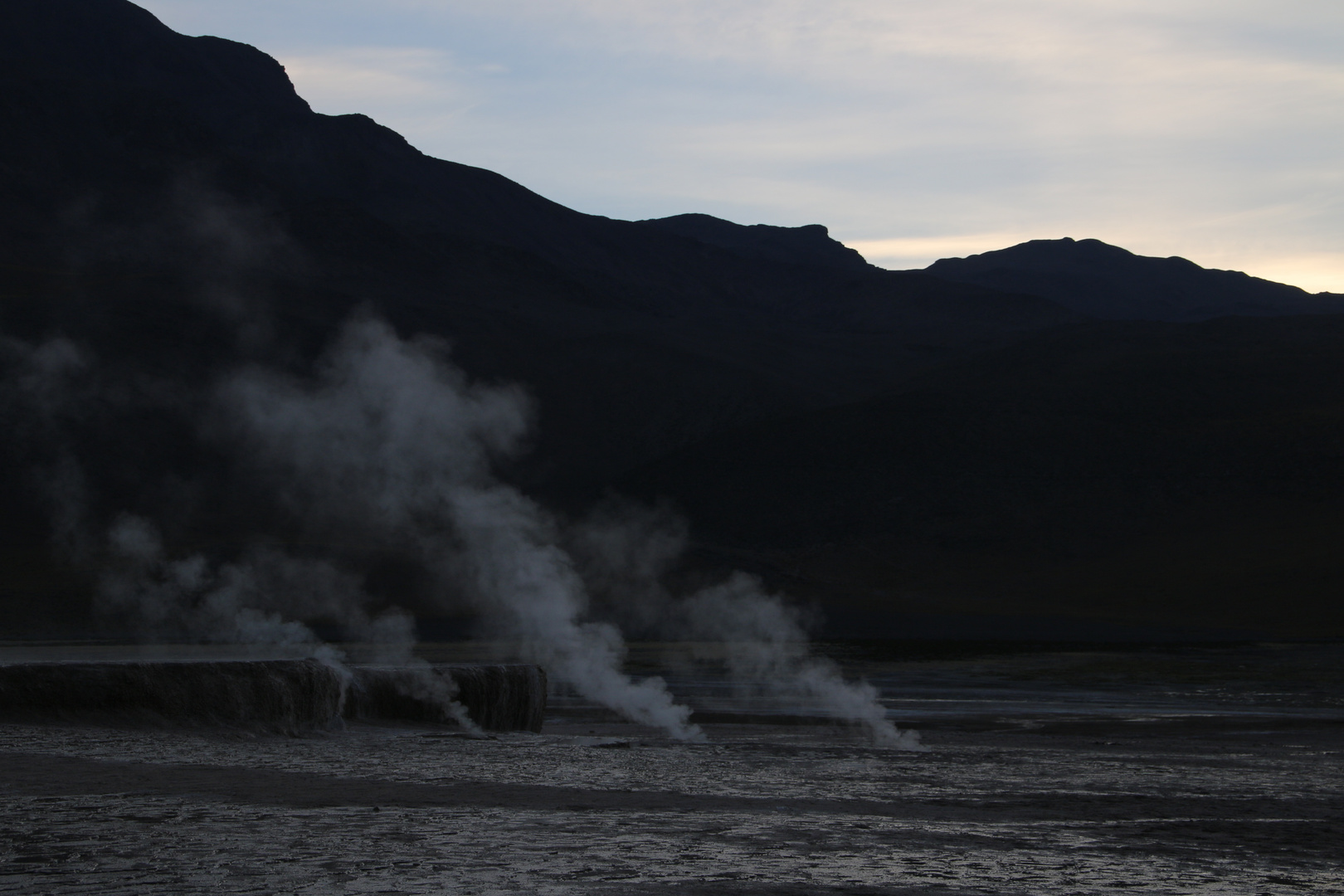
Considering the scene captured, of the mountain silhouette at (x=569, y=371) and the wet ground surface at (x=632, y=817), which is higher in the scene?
the mountain silhouette at (x=569, y=371)

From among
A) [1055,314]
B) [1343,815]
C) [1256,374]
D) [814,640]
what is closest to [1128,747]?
[1343,815]

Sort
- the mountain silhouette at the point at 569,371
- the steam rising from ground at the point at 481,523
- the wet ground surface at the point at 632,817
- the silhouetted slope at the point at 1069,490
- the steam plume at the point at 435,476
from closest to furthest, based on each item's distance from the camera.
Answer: the wet ground surface at the point at 632,817
the steam rising from ground at the point at 481,523
the steam plume at the point at 435,476
the silhouetted slope at the point at 1069,490
the mountain silhouette at the point at 569,371

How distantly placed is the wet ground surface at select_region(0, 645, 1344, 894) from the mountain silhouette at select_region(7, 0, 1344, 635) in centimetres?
4228

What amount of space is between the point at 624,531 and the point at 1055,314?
97.5 m

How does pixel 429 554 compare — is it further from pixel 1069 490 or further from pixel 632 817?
pixel 632 817

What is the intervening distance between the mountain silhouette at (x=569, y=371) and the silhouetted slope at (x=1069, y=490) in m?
0.33

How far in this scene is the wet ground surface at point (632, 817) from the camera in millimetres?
8820

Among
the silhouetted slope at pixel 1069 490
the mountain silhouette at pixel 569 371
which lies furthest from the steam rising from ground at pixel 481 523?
the silhouetted slope at pixel 1069 490

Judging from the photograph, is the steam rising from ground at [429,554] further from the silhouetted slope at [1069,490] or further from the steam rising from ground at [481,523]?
the silhouetted slope at [1069,490]

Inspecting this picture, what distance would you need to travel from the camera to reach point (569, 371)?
11525 cm

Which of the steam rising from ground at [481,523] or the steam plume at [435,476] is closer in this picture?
the steam rising from ground at [481,523]

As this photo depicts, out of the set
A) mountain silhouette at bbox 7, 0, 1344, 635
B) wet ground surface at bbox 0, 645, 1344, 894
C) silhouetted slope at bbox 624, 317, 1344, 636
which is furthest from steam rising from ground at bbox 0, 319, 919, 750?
wet ground surface at bbox 0, 645, 1344, 894

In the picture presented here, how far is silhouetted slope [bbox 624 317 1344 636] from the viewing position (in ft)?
240

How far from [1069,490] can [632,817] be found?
8294cm
